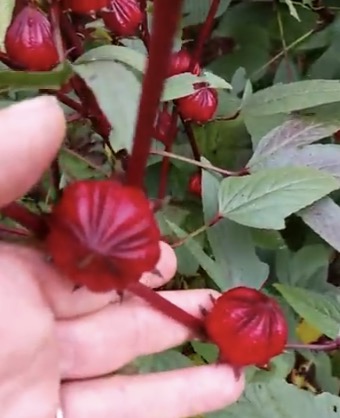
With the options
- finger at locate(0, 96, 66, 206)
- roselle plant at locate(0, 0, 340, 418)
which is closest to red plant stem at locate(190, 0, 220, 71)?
roselle plant at locate(0, 0, 340, 418)

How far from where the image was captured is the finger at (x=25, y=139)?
0.41 metres

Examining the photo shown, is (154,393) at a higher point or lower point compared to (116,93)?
lower

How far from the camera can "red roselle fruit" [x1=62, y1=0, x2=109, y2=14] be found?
0.50m

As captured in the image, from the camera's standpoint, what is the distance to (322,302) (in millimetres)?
635

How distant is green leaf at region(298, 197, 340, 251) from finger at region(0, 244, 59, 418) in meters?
0.20

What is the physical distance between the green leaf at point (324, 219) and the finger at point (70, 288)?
11 centimetres

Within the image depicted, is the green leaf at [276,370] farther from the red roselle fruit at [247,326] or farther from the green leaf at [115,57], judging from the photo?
the green leaf at [115,57]

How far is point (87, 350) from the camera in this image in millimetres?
584

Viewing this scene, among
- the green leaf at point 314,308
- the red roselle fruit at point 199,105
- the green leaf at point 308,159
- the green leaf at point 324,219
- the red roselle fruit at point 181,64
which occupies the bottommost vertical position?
the green leaf at point 314,308

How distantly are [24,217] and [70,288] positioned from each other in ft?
0.50

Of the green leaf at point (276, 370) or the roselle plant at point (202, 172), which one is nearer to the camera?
the roselle plant at point (202, 172)

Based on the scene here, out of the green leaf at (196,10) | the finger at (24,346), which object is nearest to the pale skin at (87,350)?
the finger at (24,346)

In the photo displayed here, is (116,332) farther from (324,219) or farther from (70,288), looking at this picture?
(324,219)

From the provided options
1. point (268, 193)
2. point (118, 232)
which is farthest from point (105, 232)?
point (268, 193)
